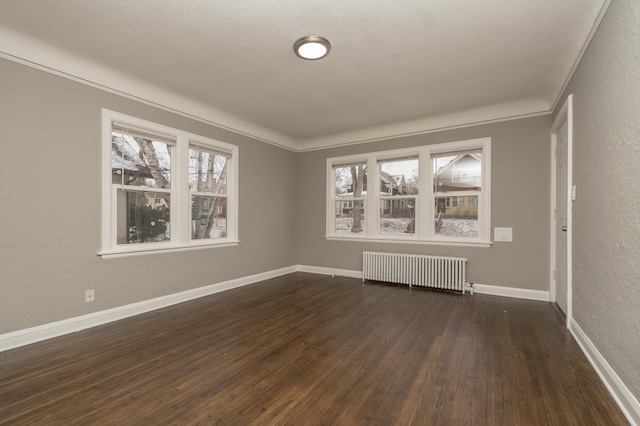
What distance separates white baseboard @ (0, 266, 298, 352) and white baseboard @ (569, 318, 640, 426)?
422 cm

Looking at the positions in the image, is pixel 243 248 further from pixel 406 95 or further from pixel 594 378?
pixel 594 378

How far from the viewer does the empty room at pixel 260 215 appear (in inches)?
73.2

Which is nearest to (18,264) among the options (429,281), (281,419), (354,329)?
(281,419)

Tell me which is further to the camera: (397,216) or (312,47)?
(397,216)

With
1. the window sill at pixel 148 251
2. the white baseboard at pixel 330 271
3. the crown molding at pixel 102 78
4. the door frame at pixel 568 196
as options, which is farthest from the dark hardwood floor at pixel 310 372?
the crown molding at pixel 102 78

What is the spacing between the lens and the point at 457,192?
4.60 meters

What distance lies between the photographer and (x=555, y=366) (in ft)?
7.34

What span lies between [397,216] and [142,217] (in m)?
3.88

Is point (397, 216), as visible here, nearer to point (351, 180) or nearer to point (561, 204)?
point (351, 180)

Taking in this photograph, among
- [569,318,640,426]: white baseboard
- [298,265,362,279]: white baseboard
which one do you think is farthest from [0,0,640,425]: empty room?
[298,265,362,279]: white baseboard

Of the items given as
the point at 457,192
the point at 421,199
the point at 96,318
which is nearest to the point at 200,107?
the point at 96,318

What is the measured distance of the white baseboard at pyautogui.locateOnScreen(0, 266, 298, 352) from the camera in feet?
8.45

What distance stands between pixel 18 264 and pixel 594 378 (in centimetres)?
472

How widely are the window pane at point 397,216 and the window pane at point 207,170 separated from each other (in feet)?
9.14
